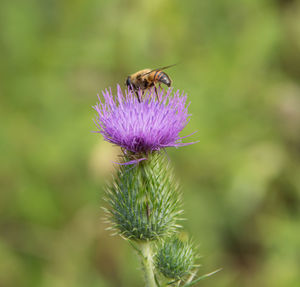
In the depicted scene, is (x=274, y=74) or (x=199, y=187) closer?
(x=199, y=187)

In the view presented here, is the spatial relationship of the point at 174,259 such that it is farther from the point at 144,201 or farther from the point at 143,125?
the point at 143,125

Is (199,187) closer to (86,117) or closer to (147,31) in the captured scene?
(86,117)

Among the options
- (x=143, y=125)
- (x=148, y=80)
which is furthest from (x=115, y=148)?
(x=143, y=125)

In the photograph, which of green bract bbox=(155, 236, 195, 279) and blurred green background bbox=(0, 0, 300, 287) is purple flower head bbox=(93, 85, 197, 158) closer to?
green bract bbox=(155, 236, 195, 279)

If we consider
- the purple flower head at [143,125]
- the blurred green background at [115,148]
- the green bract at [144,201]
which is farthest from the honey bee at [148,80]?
the blurred green background at [115,148]

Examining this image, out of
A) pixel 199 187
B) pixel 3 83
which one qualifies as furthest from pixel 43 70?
pixel 199 187

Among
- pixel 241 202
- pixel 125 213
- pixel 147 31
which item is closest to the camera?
Result: pixel 125 213

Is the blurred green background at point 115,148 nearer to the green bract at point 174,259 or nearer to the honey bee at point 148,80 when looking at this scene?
the honey bee at point 148,80
